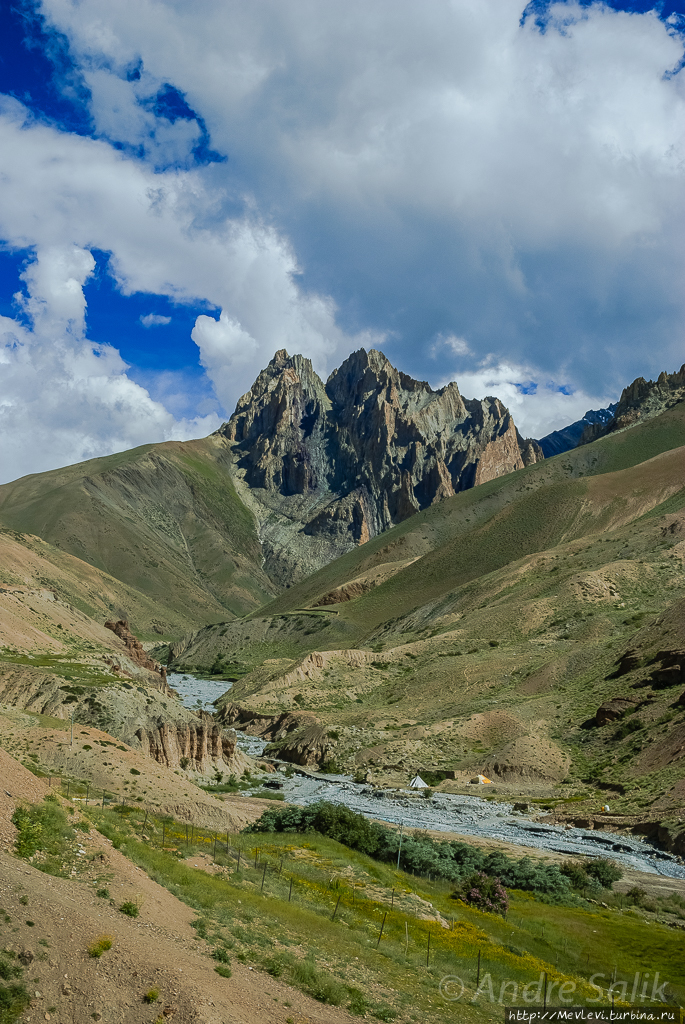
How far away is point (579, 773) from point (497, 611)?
1434 inches

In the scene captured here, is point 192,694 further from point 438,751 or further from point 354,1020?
point 354,1020

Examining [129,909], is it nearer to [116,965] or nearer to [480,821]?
[116,965]

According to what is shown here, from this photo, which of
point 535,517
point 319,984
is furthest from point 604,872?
point 535,517

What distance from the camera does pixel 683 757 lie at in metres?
45.2

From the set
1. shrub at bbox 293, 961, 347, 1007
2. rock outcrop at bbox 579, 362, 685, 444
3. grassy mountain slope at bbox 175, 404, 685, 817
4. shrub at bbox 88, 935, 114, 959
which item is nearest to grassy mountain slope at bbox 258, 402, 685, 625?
grassy mountain slope at bbox 175, 404, 685, 817

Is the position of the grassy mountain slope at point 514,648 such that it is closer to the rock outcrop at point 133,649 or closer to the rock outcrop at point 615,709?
the rock outcrop at point 615,709

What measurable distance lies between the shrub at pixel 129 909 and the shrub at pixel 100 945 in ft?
6.15

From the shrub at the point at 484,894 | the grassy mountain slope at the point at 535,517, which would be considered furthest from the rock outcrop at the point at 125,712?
the grassy mountain slope at the point at 535,517

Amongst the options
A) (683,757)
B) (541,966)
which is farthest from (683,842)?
(541,966)

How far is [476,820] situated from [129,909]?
3446cm

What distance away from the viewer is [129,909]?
14289mm

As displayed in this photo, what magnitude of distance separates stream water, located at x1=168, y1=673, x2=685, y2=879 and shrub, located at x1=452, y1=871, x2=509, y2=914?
10707mm

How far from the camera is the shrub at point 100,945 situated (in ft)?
39.3

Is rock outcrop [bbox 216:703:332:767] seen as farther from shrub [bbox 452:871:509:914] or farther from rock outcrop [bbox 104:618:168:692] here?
shrub [bbox 452:871:509:914]
